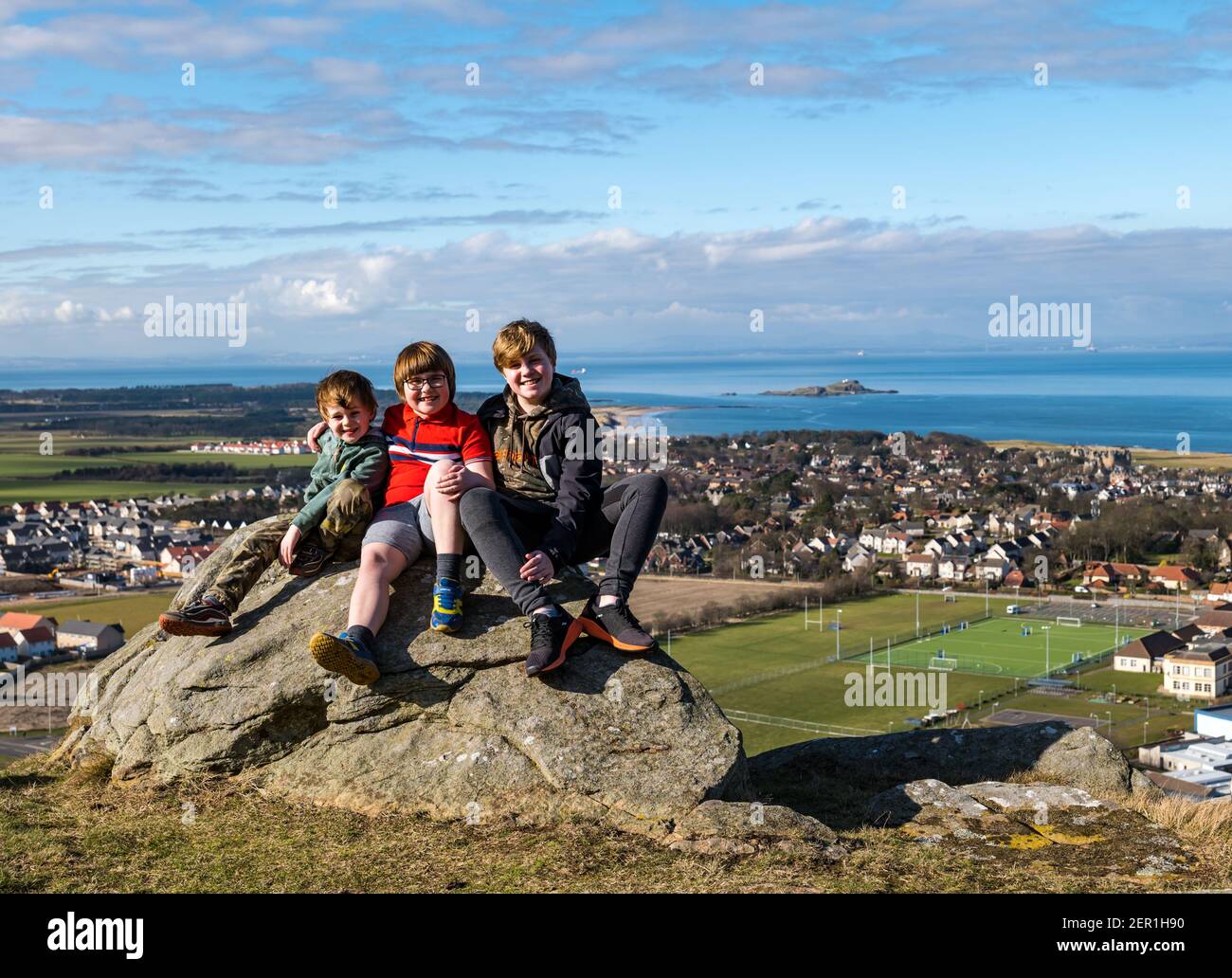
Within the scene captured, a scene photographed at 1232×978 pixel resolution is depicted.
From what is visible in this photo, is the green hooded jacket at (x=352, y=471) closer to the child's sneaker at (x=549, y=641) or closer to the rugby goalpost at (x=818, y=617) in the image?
the child's sneaker at (x=549, y=641)

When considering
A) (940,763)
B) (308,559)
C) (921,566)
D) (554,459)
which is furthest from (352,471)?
(921,566)

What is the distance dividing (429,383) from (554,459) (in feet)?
3.29

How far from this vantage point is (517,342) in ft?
26.0

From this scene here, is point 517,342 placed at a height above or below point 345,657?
above

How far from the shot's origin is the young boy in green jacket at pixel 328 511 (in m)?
8.16

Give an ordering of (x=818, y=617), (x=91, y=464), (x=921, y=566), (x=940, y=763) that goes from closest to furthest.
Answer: (x=940, y=763) < (x=818, y=617) < (x=921, y=566) < (x=91, y=464)

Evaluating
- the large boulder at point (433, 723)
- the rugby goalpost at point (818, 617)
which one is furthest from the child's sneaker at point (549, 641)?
the rugby goalpost at point (818, 617)

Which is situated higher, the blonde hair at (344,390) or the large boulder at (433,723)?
the blonde hair at (344,390)

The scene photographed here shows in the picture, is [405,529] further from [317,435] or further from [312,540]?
[317,435]

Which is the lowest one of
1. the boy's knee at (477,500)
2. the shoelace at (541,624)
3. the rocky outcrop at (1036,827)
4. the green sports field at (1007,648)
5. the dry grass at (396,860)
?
the green sports field at (1007,648)

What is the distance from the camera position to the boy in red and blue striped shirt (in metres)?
7.58

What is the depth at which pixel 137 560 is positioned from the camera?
190 ft
